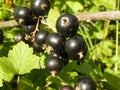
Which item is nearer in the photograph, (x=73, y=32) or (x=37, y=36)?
(x=73, y=32)

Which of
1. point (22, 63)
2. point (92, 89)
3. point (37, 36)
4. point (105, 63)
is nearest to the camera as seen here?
point (92, 89)

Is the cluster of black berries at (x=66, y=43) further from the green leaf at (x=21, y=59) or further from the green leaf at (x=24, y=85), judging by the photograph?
the green leaf at (x=24, y=85)

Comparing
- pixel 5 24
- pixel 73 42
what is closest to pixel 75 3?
pixel 5 24

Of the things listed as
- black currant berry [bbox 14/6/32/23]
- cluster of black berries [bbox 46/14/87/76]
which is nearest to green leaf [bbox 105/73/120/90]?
cluster of black berries [bbox 46/14/87/76]

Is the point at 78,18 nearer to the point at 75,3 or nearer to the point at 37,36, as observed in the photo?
the point at 37,36

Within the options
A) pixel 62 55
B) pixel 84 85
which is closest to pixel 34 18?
pixel 62 55

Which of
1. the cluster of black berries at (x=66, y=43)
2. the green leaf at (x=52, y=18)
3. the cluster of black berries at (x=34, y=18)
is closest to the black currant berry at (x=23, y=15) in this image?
the cluster of black berries at (x=34, y=18)
